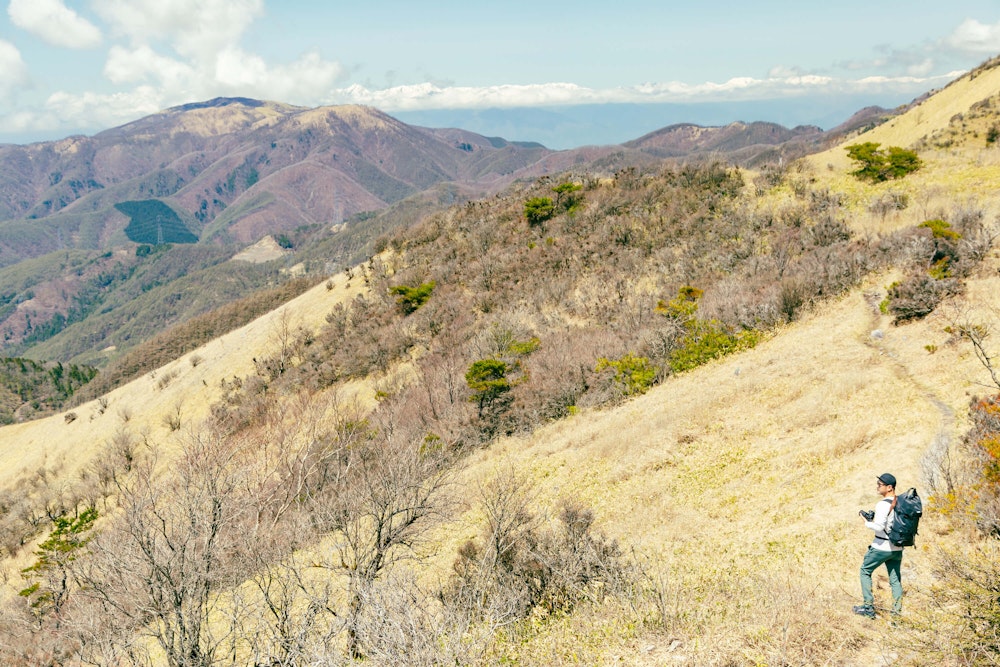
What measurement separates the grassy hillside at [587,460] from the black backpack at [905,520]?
2.06 feet

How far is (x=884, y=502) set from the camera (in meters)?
6.60

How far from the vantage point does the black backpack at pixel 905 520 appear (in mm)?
6121

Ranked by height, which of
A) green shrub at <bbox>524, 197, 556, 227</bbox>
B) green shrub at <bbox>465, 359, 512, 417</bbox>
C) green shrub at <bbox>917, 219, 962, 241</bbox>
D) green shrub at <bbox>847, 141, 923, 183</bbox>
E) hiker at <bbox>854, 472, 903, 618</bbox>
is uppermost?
green shrub at <bbox>847, 141, 923, 183</bbox>

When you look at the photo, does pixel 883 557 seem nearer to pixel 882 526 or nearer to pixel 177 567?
pixel 882 526

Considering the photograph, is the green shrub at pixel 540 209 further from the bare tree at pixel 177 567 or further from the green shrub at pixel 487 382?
the bare tree at pixel 177 567

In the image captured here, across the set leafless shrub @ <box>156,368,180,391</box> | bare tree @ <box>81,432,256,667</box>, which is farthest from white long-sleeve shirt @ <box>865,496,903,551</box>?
leafless shrub @ <box>156,368,180,391</box>

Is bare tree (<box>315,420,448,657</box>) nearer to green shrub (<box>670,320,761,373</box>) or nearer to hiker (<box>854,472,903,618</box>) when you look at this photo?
hiker (<box>854,472,903,618</box>)

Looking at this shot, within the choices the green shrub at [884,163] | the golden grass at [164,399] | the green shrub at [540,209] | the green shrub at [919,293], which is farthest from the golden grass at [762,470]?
the golden grass at [164,399]

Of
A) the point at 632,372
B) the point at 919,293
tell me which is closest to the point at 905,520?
the point at 919,293

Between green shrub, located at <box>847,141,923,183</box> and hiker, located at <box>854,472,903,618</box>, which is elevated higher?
green shrub, located at <box>847,141,923,183</box>

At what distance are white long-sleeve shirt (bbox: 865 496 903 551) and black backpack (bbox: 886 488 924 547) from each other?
0.08 m

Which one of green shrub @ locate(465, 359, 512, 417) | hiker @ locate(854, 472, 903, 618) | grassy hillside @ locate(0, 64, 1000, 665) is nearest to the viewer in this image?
hiker @ locate(854, 472, 903, 618)

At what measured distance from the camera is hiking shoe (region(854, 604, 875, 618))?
6.29 metres

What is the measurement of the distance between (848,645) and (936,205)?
23.7 m
